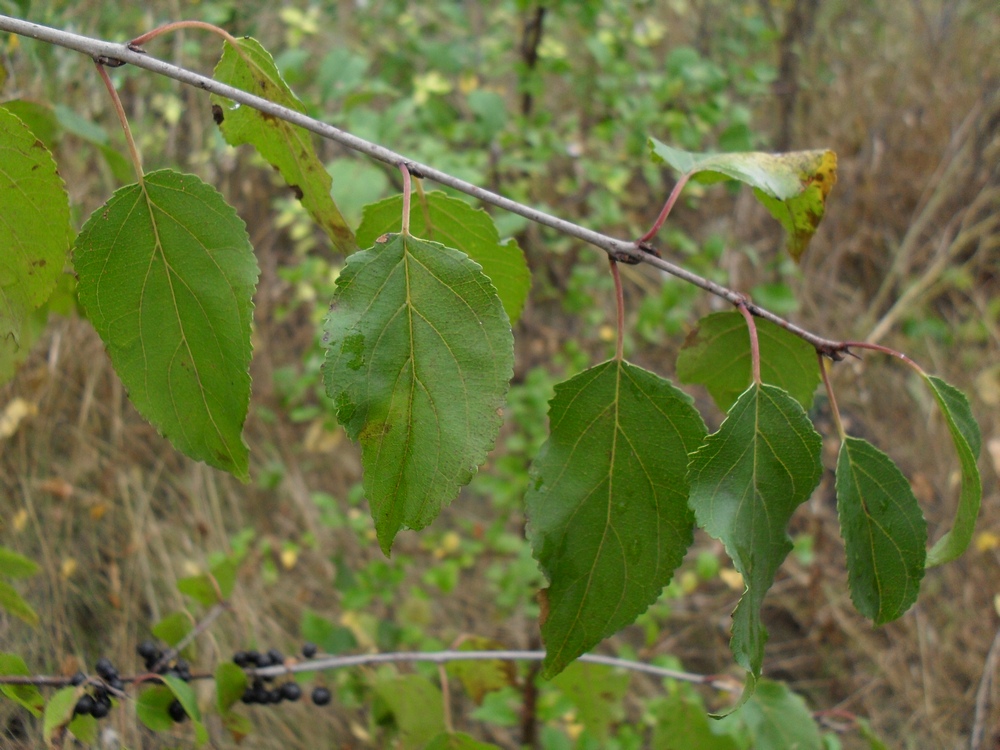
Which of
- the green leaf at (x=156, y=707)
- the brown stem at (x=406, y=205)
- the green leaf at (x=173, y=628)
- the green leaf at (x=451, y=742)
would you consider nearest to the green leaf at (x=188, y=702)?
the green leaf at (x=156, y=707)

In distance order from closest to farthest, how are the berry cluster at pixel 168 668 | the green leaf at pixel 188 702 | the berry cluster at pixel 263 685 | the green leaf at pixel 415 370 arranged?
the green leaf at pixel 415 370, the green leaf at pixel 188 702, the berry cluster at pixel 168 668, the berry cluster at pixel 263 685

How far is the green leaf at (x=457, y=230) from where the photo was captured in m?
0.64

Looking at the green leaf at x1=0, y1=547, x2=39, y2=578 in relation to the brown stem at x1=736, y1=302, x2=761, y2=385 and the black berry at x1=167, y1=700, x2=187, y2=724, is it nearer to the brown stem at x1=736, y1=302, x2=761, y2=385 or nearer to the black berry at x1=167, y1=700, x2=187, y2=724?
the black berry at x1=167, y1=700, x2=187, y2=724

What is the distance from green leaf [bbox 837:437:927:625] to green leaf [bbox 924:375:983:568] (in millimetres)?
23

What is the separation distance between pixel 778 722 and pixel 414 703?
1.63 ft

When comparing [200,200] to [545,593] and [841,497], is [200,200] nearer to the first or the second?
[545,593]

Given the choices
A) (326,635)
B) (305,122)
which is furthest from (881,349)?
(326,635)

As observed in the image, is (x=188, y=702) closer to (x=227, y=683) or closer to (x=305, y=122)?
(x=227, y=683)

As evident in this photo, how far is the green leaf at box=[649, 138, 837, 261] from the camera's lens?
61cm

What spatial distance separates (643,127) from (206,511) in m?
1.56

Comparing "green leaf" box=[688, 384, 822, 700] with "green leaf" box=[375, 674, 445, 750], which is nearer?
"green leaf" box=[688, 384, 822, 700]

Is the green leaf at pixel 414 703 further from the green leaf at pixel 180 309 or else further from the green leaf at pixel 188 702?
the green leaf at pixel 180 309

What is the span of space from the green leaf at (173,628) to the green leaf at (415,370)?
1.93 feet

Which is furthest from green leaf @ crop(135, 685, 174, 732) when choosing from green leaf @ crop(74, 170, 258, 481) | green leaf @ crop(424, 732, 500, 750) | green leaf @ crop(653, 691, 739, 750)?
green leaf @ crop(653, 691, 739, 750)
